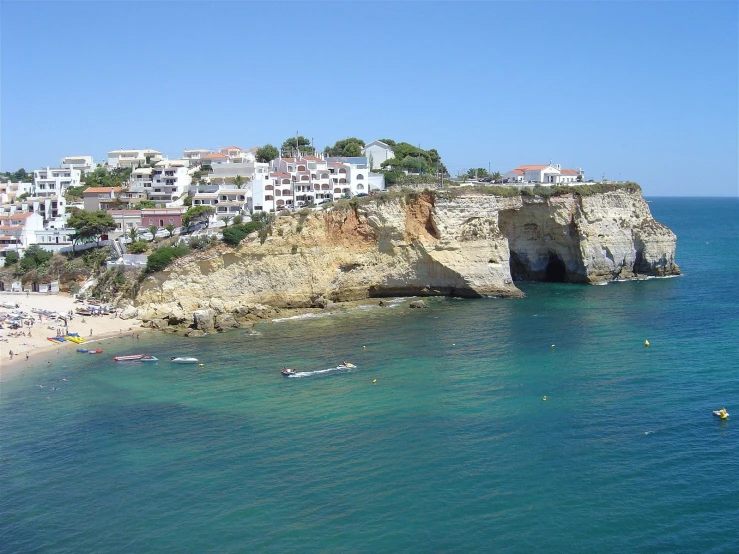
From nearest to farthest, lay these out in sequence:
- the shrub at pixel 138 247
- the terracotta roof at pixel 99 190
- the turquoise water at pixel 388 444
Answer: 1. the turquoise water at pixel 388 444
2. the shrub at pixel 138 247
3. the terracotta roof at pixel 99 190

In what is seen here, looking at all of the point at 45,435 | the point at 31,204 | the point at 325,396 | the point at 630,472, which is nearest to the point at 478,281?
the point at 325,396

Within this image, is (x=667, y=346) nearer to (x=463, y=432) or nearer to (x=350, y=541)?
(x=463, y=432)

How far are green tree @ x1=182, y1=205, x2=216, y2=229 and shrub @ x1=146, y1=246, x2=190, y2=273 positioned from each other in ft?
30.6

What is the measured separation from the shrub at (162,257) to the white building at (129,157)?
2023 inches

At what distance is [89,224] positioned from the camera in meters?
65.9

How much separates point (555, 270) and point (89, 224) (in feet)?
154

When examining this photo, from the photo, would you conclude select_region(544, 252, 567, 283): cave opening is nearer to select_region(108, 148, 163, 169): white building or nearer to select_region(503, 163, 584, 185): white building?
select_region(503, 163, 584, 185): white building

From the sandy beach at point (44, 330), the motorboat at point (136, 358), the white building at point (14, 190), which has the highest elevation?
the white building at point (14, 190)

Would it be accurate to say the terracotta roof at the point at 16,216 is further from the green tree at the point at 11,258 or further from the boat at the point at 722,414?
the boat at the point at 722,414

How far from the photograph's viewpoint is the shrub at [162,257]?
56.2 metres

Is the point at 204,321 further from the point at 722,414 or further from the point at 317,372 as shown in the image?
the point at 722,414

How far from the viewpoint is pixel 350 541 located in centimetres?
2255

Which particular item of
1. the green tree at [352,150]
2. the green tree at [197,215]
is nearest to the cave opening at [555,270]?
the green tree at [197,215]

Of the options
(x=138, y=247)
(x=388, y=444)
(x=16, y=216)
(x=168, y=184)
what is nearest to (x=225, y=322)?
(x=138, y=247)
